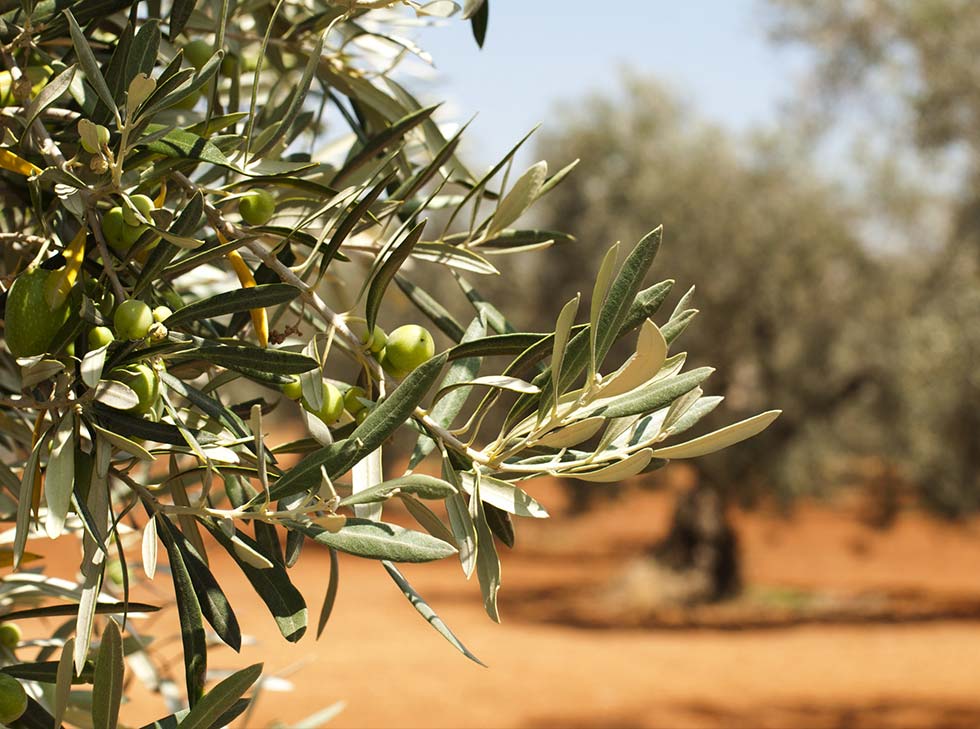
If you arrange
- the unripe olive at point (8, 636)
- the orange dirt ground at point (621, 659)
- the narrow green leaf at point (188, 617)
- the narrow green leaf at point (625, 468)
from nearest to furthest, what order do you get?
the narrow green leaf at point (625, 468), the narrow green leaf at point (188, 617), the unripe olive at point (8, 636), the orange dirt ground at point (621, 659)

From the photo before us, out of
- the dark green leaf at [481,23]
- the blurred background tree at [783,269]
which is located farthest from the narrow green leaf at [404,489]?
the blurred background tree at [783,269]

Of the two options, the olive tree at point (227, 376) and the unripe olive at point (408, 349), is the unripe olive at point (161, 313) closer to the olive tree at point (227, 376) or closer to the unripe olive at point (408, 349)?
the olive tree at point (227, 376)

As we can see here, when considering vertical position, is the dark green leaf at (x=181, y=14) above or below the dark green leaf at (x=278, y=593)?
above

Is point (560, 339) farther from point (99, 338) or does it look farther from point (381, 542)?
point (99, 338)

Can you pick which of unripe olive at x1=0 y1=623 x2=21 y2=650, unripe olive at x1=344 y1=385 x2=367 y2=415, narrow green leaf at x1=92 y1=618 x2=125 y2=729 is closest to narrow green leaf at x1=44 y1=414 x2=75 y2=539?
narrow green leaf at x1=92 y1=618 x2=125 y2=729

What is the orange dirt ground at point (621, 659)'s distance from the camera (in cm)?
816

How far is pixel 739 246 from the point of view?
38.3 feet

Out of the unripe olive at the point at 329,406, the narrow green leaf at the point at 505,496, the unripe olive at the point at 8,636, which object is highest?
the unripe olive at the point at 329,406

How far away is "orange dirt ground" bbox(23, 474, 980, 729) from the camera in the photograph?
8.16 metres

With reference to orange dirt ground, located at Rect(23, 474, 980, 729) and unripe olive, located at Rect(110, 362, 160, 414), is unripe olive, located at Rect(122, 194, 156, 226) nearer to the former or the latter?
unripe olive, located at Rect(110, 362, 160, 414)

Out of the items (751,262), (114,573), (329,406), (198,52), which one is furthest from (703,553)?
(329,406)

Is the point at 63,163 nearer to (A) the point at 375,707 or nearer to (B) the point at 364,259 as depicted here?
(B) the point at 364,259

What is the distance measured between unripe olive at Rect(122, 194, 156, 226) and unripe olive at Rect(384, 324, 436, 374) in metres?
0.21

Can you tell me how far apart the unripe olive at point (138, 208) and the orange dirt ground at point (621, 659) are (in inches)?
154
